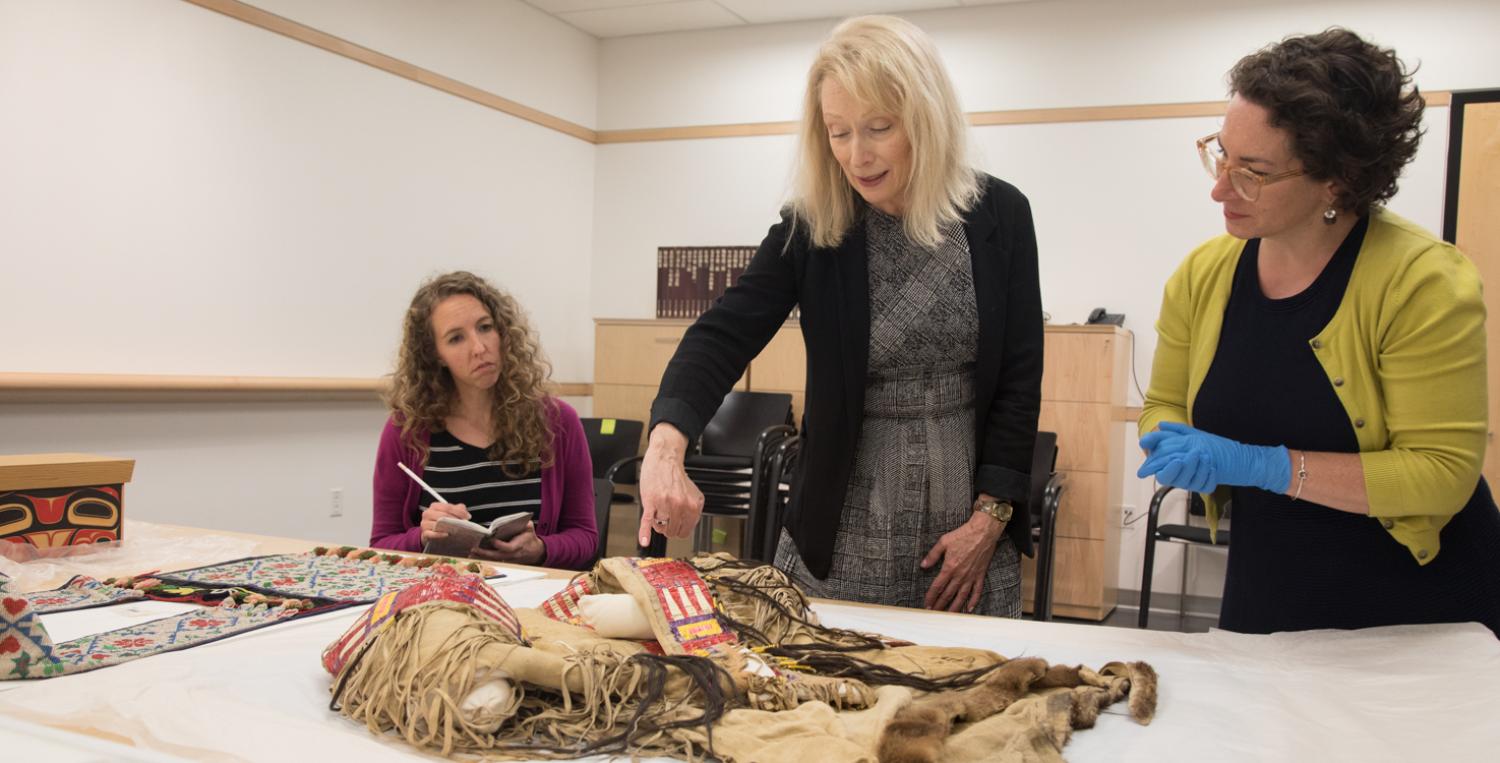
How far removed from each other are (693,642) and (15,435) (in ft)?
11.2

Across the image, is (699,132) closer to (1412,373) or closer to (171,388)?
(171,388)

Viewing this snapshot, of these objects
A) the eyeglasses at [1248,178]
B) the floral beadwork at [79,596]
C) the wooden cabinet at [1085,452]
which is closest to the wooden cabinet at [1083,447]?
the wooden cabinet at [1085,452]

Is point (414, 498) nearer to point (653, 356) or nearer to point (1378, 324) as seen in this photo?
point (1378, 324)

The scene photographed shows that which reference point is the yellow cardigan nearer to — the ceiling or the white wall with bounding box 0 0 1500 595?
the white wall with bounding box 0 0 1500 595

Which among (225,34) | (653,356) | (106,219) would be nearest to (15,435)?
(106,219)

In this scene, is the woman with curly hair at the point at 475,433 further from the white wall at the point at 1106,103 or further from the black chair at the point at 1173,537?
the white wall at the point at 1106,103

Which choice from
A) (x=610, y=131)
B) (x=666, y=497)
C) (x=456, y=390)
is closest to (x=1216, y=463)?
(x=666, y=497)

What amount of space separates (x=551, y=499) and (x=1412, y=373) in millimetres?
1786

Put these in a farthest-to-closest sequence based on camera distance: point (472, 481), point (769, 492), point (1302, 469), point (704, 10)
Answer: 1. point (704, 10)
2. point (769, 492)
3. point (472, 481)
4. point (1302, 469)

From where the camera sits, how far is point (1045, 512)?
13.9 feet

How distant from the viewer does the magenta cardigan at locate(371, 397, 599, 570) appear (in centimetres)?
244

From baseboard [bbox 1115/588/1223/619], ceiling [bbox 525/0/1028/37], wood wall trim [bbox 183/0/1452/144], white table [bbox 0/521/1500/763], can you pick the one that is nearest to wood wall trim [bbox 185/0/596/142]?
wood wall trim [bbox 183/0/1452/144]

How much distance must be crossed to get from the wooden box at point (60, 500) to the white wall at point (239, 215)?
1902 mm

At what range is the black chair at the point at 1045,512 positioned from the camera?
12.7 feet
